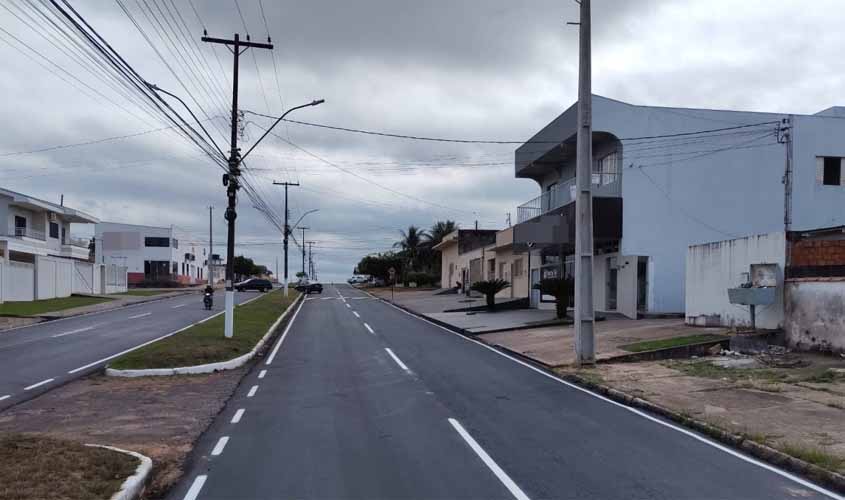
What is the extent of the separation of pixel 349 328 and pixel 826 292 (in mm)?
17729

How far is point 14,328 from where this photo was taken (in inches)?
1107

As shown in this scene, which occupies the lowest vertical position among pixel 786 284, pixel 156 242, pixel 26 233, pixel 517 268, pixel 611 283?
pixel 611 283

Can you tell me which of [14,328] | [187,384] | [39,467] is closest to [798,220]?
[187,384]

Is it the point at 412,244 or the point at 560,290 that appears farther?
the point at 412,244

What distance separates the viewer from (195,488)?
6.76m

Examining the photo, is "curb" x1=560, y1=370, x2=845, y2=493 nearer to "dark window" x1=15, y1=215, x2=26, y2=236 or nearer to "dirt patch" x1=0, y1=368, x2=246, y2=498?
"dirt patch" x1=0, y1=368, x2=246, y2=498

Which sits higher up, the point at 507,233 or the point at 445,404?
the point at 507,233

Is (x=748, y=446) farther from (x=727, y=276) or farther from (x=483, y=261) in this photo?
(x=483, y=261)

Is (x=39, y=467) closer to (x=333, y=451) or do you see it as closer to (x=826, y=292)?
(x=333, y=451)

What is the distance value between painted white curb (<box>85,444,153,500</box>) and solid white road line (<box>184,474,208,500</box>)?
0.45 meters

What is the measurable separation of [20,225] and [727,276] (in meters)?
48.9

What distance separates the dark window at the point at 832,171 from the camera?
27562 mm

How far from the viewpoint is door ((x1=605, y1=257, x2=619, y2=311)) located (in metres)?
29.8

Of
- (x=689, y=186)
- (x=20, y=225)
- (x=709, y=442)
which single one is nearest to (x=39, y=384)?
(x=709, y=442)
